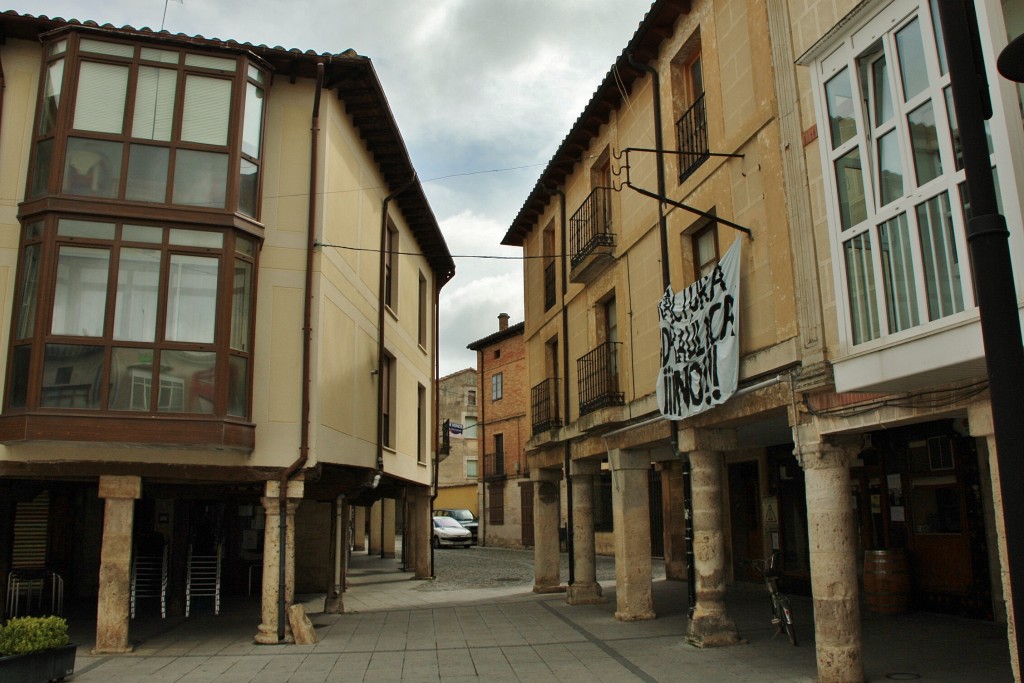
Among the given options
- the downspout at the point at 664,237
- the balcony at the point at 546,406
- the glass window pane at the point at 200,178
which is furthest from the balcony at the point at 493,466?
the glass window pane at the point at 200,178

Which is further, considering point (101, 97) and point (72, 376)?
point (101, 97)

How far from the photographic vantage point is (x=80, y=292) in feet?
34.3

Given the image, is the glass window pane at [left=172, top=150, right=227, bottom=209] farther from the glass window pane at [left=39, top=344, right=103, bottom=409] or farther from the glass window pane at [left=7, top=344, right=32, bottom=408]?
the glass window pane at [left=7, top=344, right=32, bottom=408]

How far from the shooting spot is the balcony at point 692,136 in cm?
1063

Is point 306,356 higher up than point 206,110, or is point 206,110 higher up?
point 206,110

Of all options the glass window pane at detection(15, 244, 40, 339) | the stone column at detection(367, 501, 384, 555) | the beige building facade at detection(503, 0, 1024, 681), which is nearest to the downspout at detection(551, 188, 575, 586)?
the beige building facade at detection(503, 0, 1024, 681)

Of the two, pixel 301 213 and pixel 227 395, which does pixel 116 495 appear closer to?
pixel 227 395

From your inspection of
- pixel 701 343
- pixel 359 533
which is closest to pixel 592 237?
pixel 701 343

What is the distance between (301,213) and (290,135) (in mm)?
1319

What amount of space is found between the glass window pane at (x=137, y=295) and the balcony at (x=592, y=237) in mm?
6930

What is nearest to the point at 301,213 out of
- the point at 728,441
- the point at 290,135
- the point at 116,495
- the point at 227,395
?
the point at 290,135

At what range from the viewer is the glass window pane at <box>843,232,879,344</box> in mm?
6789

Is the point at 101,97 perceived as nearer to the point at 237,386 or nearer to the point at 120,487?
the point at 237,386

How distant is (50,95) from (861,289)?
10.9 meters
